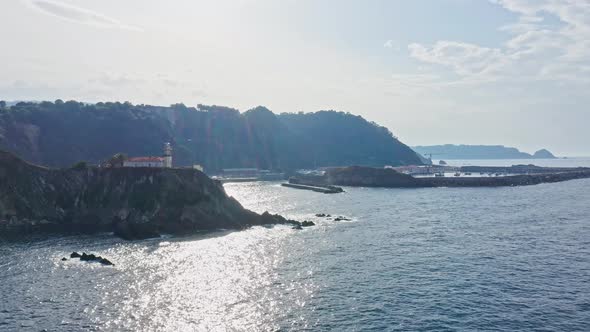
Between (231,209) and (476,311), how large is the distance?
6993cm

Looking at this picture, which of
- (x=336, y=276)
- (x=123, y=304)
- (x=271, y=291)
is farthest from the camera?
(x=336, y=276)

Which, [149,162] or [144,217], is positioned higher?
[149,162]

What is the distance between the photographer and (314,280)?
204ft

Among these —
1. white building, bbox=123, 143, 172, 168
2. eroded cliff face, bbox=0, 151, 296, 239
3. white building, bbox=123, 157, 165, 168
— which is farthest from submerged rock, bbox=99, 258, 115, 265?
white building, bbox=123, 157, 165, 168

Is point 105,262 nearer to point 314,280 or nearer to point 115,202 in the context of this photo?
point 314,280

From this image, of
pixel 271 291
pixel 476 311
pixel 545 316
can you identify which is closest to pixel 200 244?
pixel 271 291

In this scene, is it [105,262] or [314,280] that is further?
[105,262]

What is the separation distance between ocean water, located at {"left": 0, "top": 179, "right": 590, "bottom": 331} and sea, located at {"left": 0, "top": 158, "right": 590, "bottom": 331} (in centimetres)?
22

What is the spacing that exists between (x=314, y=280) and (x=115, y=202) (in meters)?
60.8

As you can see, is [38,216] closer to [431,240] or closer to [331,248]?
[331,248]

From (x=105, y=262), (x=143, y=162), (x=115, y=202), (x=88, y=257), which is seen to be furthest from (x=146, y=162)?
(x=105, y=262)

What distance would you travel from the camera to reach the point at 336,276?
64.2 m

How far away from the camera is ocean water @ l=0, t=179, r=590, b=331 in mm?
47781

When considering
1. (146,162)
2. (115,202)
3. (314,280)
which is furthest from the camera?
(146,162)
